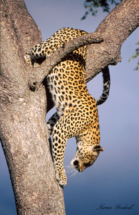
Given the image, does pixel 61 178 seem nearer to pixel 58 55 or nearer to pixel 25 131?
pixel 25 131

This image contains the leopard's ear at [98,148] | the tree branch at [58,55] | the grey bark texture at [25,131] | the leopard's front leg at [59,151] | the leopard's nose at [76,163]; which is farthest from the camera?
the leopard's nose at [76,163]

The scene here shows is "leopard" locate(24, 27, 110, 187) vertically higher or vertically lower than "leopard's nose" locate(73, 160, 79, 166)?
higher

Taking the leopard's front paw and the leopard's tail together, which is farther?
the leopard's tail

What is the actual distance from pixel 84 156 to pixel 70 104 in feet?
3.07

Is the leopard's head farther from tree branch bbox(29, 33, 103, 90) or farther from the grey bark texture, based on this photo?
tree branch bbox(29, 33, 103, 90)

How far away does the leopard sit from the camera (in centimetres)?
374

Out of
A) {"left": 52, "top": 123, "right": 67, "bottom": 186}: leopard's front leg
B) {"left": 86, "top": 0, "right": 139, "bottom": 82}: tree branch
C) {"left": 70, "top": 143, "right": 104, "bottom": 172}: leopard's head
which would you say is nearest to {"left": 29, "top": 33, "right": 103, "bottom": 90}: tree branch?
{"left": 52, "top": 123, "right": 67, "bottom": 186}: leopard's front leg

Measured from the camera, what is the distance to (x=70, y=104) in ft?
12.9

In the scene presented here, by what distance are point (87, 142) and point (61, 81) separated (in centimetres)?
112

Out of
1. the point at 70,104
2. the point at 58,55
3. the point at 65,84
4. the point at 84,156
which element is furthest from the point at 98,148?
the point at 58,55

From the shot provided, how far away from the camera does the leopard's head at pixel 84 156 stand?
4113 millimetres

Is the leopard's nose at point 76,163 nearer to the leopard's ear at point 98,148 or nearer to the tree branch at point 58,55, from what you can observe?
the leopard's ear at point 98,148

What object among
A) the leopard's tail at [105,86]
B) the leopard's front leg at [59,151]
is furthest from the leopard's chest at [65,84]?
the leopard's tail at [105,86]

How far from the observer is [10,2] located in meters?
4.45
